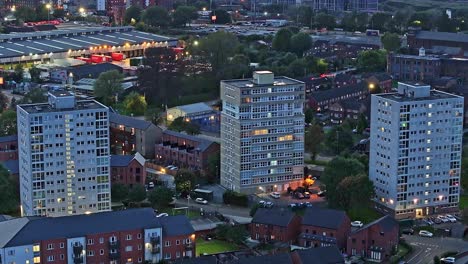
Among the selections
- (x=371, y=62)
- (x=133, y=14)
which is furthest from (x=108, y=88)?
(x=133, y=14)

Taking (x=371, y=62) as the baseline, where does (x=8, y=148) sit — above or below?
below

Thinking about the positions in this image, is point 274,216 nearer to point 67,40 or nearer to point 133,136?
point 133,136

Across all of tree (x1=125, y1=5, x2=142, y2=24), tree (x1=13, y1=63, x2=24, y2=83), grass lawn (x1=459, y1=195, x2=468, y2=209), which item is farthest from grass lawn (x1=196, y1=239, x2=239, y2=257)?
tree (x1=125, y1=5, x2=142, y2=24)

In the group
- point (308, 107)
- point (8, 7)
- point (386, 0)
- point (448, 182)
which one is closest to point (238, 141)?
point (448, 182)

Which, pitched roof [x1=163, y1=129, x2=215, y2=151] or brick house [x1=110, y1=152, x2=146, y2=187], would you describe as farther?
pitched roof [x1=163, y1=129, x2=215, y2=151]

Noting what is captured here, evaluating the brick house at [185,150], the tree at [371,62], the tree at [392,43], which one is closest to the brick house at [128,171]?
the brick house at [185,150]

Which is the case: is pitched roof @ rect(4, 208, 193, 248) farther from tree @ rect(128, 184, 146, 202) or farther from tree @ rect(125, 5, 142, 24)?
tree @ rect(125, 5, 142, 24)
